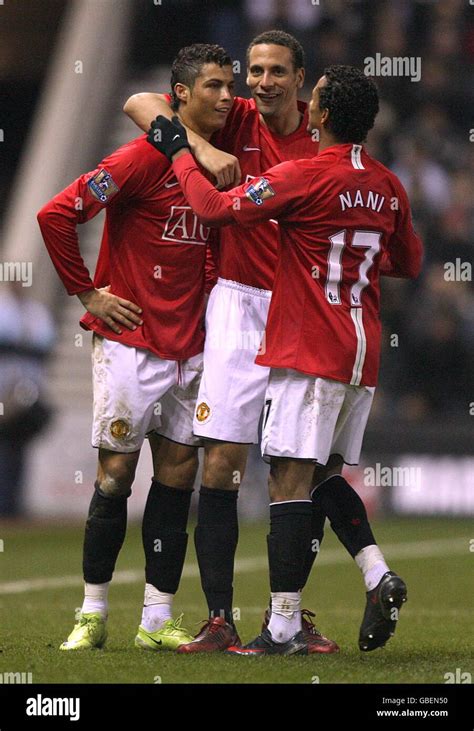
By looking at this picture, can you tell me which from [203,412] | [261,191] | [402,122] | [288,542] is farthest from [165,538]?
[402,122]

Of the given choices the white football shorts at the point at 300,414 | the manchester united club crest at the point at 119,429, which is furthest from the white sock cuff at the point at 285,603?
the manchester united club crest at the point at 119,429

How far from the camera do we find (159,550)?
20.1 ft

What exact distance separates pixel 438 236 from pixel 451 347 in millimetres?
1463

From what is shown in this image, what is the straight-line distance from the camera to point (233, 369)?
589cm

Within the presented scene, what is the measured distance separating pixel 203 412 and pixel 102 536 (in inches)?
26.3

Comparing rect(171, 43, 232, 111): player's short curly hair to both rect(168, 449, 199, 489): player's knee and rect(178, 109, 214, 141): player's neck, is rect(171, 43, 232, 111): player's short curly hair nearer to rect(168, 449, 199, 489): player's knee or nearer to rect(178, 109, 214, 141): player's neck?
rect(178, 109, 214, 141): player's neck

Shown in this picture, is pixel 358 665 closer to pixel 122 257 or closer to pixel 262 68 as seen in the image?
pixel 122 257

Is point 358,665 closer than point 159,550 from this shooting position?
Yes

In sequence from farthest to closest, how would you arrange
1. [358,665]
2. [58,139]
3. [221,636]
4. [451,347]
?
[58,139]
[451,347]
[221,636]
[358,665]

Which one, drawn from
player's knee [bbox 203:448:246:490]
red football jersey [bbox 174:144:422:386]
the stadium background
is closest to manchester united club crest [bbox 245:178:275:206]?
red football jersey [bbox 174:144:422:386]

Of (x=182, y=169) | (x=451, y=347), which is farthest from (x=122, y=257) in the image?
(x=451, y=347)

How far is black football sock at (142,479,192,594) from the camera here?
20.1 ft

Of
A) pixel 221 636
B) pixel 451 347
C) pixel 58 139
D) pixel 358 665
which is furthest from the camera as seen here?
pixel 58 139

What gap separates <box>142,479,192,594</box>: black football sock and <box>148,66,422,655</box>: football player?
640 millimetres
